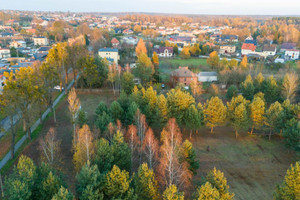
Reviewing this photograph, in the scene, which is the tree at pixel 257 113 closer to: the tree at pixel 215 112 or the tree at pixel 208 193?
the tree at pixel 215 112

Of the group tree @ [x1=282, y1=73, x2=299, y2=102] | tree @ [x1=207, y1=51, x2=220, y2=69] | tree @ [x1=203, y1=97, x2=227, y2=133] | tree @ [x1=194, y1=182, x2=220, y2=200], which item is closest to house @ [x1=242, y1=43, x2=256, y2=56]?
tree @ [x1=207, y1=51, x2=220, y2=69]

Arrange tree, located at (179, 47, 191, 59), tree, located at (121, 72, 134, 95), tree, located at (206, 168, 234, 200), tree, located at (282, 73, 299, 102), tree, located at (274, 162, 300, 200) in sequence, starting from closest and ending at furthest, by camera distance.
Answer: tree, located at (206, 168, 234, 200) < tree, located at (274, 162, 300, 200) < tree, located at (282, 73, 299, 102) < tree, located at (121, 72, 134, 95) < tree, located at (179, 47, 191, 59)

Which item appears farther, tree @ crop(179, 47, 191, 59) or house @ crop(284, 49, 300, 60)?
house @ crop(284, 49, 300, 60)

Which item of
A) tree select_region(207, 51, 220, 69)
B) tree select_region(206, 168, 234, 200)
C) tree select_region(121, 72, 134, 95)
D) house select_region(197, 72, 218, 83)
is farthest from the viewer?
tree select_region(207, 51, 220, 69)

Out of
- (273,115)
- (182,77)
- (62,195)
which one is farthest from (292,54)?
(62,195)

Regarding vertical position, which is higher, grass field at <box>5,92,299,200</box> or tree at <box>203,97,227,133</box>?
tree at <box>203,97,227,133</box>

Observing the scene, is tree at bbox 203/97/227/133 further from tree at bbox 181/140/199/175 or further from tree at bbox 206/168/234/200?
tree at bbox 206/168/234/200

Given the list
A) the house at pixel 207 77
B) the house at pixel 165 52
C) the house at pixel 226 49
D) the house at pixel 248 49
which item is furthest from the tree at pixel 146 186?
the house at pixel 226 49
